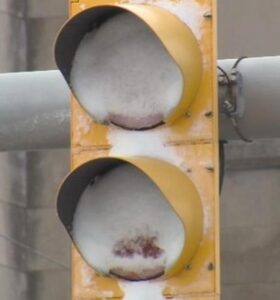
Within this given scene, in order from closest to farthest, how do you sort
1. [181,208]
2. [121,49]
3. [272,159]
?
[181,208]
[121,49]
[272,159]

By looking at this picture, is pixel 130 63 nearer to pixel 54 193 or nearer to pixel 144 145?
pixel 144 145

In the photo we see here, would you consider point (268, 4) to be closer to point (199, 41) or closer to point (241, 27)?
point (241, 27)

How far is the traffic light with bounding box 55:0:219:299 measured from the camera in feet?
12.6

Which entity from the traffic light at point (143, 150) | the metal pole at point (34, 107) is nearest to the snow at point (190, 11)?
the traffic light at point (143, 150)

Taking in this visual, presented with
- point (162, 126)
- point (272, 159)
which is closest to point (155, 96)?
point (162, 126)

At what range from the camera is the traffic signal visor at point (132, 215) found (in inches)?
149

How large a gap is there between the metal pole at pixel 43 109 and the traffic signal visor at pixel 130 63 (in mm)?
444

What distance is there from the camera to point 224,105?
168 inches

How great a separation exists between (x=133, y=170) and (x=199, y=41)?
345 millimetres

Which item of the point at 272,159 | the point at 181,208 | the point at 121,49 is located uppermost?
the point at 121,49

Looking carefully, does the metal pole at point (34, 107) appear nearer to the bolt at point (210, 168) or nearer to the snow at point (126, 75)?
the snow at point (126, 75)

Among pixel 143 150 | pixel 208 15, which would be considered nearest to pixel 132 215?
pixel 143 150

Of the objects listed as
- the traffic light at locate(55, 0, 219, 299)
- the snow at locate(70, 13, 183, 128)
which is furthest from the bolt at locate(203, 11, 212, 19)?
the snow at locate(70, 13, 183, 128)

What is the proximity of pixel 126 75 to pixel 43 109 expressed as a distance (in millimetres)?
664
